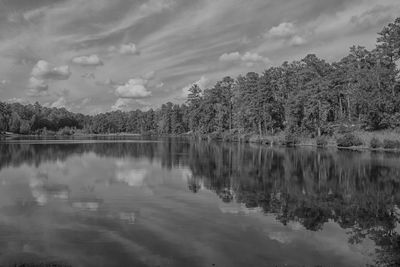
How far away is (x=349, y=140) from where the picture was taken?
60594 millimetres

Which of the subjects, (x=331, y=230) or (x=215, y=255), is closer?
(x=215, y=255)

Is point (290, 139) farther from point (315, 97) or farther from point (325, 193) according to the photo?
point (325, 193)

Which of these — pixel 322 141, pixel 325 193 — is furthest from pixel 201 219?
pixel 322 141

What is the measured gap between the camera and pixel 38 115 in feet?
645

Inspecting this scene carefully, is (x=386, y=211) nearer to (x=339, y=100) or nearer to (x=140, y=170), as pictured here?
(x=140, y=170)

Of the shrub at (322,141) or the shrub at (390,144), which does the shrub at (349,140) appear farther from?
the shrub at (390,144)

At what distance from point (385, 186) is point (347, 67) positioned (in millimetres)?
61565

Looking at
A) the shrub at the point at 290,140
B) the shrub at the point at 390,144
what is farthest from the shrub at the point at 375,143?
the shrub at the point at 290,140

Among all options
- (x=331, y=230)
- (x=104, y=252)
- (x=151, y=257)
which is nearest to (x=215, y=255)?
(x=151, y=257)

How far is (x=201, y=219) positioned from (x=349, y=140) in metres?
51.2

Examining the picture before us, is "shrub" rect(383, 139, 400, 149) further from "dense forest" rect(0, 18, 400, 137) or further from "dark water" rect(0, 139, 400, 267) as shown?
"dark water" rect(0, 139, 400, 267)

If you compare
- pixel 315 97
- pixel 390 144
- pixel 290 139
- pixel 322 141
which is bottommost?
pixel 390 144

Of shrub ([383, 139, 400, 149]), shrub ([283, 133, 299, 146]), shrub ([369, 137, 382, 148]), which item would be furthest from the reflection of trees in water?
shrub ([283, 133, 299, 146])

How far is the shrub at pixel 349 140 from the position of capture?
60.3 metres
